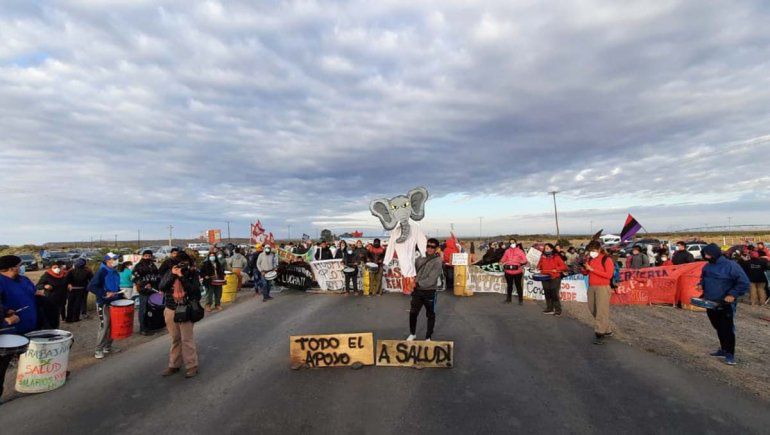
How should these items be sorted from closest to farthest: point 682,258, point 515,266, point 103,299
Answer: point 103,299 < point 515,266 < point 682,258

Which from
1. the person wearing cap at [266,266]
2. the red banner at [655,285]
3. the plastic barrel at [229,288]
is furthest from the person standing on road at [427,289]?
the plastic barrel at [229,288]

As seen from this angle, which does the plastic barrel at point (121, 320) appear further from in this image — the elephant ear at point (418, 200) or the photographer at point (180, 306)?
the elephant ear at point (418, 200)

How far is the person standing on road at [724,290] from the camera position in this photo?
6602 mm

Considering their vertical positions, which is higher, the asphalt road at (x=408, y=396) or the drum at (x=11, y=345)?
the drum at (x=11, y=345)

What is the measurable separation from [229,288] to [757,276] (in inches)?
687

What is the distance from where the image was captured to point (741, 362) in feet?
22.7

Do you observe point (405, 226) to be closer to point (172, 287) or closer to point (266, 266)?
point (266, 266)

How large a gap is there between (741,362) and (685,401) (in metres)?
2.83

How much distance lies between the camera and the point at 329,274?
15648 millimetres

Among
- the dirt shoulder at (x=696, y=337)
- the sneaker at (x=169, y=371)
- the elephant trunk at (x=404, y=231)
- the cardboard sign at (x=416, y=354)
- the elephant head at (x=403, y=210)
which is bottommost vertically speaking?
the dirt shoulder at (x=696, y=337)

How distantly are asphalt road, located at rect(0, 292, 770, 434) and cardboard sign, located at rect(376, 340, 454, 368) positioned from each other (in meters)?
0.21

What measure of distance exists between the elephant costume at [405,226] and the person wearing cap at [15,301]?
10.5 m

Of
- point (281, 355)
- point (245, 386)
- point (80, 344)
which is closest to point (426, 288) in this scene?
point (281, 355)

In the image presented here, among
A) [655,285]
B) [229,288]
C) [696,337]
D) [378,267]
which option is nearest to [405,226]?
[378,267]
